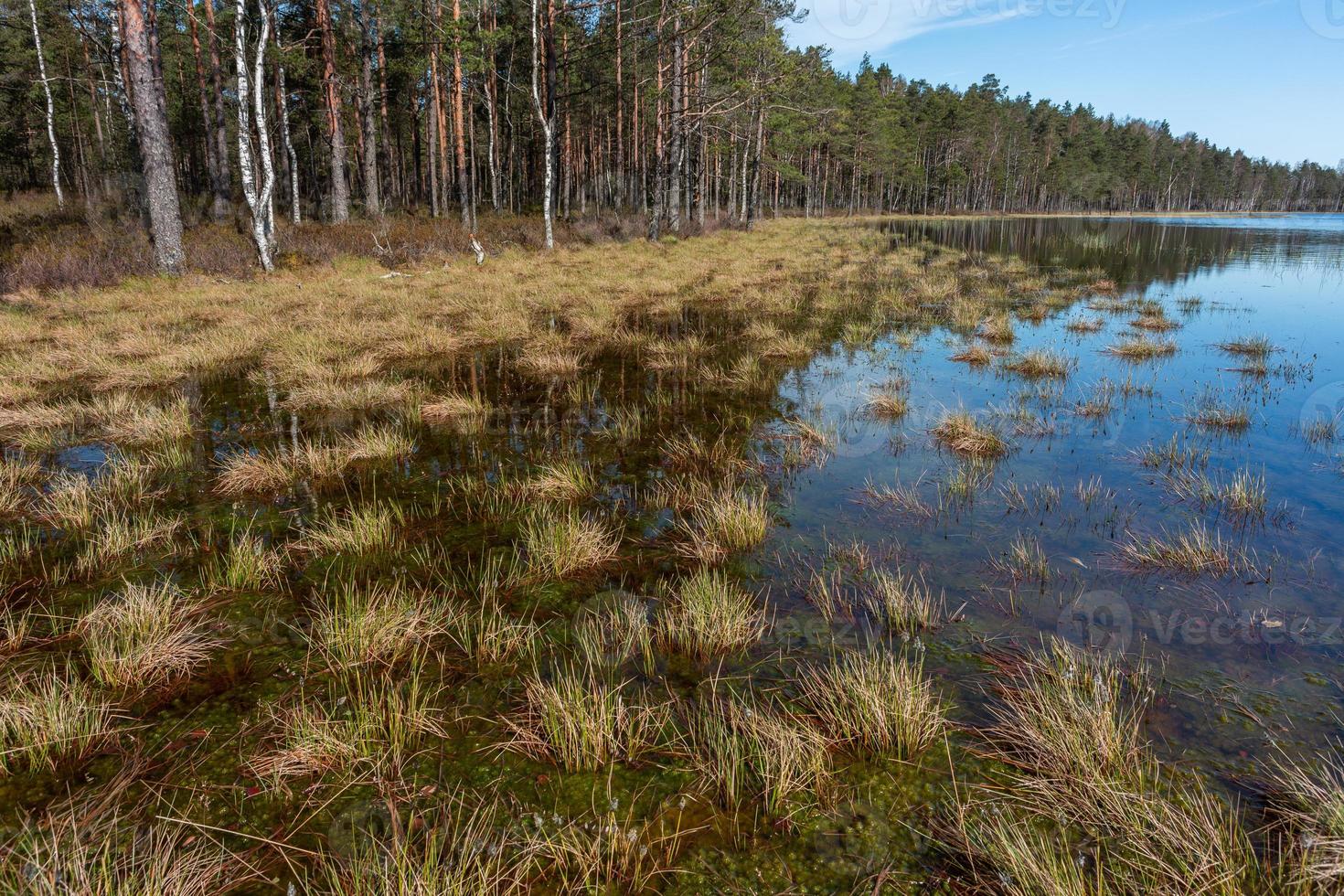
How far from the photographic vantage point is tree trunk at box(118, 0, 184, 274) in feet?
48.6

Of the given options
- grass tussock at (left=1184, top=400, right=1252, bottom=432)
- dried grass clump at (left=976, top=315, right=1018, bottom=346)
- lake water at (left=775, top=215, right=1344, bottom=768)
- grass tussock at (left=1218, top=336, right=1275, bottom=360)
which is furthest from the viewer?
dried grass clump at (left=976, top=315, right=1018, bottom=346)

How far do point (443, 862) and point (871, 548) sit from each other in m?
3.48

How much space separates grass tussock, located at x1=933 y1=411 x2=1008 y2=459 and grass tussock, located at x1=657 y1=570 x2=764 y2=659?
398 centimetres

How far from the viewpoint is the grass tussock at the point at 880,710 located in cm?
288

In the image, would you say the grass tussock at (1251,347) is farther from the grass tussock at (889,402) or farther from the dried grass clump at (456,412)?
the dried grass clump at (456,412)

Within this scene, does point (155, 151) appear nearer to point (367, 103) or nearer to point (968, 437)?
point (367, 103)

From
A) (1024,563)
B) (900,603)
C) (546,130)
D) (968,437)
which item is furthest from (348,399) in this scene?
(546,130)

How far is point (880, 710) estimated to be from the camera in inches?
114

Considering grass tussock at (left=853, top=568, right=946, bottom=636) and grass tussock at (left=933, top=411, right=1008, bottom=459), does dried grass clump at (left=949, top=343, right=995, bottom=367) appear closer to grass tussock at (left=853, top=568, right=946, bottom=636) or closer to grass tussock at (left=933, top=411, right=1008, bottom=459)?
grass tussock at (left=933, top=411, right=1008, bottom=459)

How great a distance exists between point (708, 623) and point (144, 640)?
304cm

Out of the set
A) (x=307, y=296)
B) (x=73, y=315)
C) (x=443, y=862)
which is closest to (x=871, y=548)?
(x=443, y=862)

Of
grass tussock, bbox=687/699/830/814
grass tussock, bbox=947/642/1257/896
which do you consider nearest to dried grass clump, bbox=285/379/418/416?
grass tussock, bbox=687/699/830/814

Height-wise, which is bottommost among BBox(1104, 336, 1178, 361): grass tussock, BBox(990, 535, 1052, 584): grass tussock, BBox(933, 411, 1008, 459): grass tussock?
BBox(990, 535, 1052, 584): grass tussock

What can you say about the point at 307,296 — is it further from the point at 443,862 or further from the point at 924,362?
the point at 443,862
